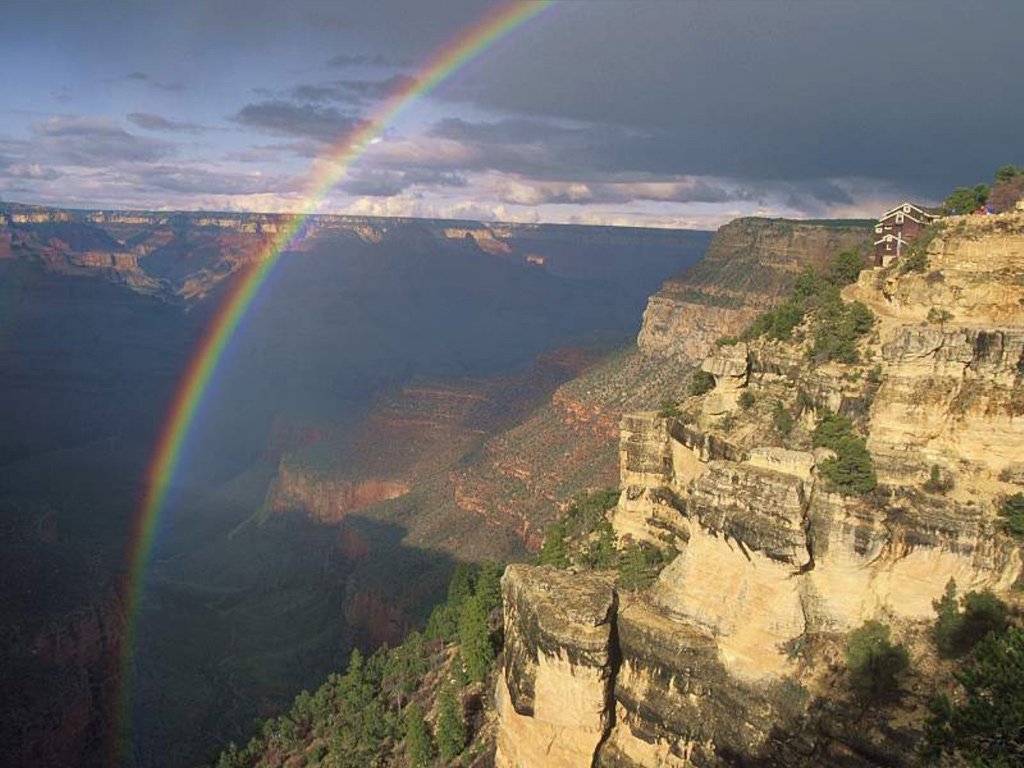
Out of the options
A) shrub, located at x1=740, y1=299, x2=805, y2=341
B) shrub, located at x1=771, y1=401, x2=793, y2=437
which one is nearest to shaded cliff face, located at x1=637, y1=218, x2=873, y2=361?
shrub, located at x1=740, y1=299, x2=805, y2=341

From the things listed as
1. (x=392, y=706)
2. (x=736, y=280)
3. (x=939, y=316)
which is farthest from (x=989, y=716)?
(x=736, y=280)

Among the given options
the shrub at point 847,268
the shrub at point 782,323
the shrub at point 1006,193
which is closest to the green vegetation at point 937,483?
the shrub at point 782,323

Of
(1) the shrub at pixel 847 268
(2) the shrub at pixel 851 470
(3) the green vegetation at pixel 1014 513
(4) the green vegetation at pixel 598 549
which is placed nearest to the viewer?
(3) the green vegetation at pixel 1014 513

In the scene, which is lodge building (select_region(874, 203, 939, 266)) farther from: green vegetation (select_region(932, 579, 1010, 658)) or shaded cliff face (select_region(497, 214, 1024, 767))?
green vegetation (select_region(932, 579, 1010, 658))

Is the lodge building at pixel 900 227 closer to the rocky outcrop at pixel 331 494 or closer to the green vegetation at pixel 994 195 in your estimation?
the green vegetation at pixel 994 195

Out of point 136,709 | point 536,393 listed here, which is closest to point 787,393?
point 136,709

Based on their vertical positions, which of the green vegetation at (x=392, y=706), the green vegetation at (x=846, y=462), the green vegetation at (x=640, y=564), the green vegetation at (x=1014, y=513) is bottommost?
the green vegetation at (x=392, y=706)

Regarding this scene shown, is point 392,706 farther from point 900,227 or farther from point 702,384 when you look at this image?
point 900,227
